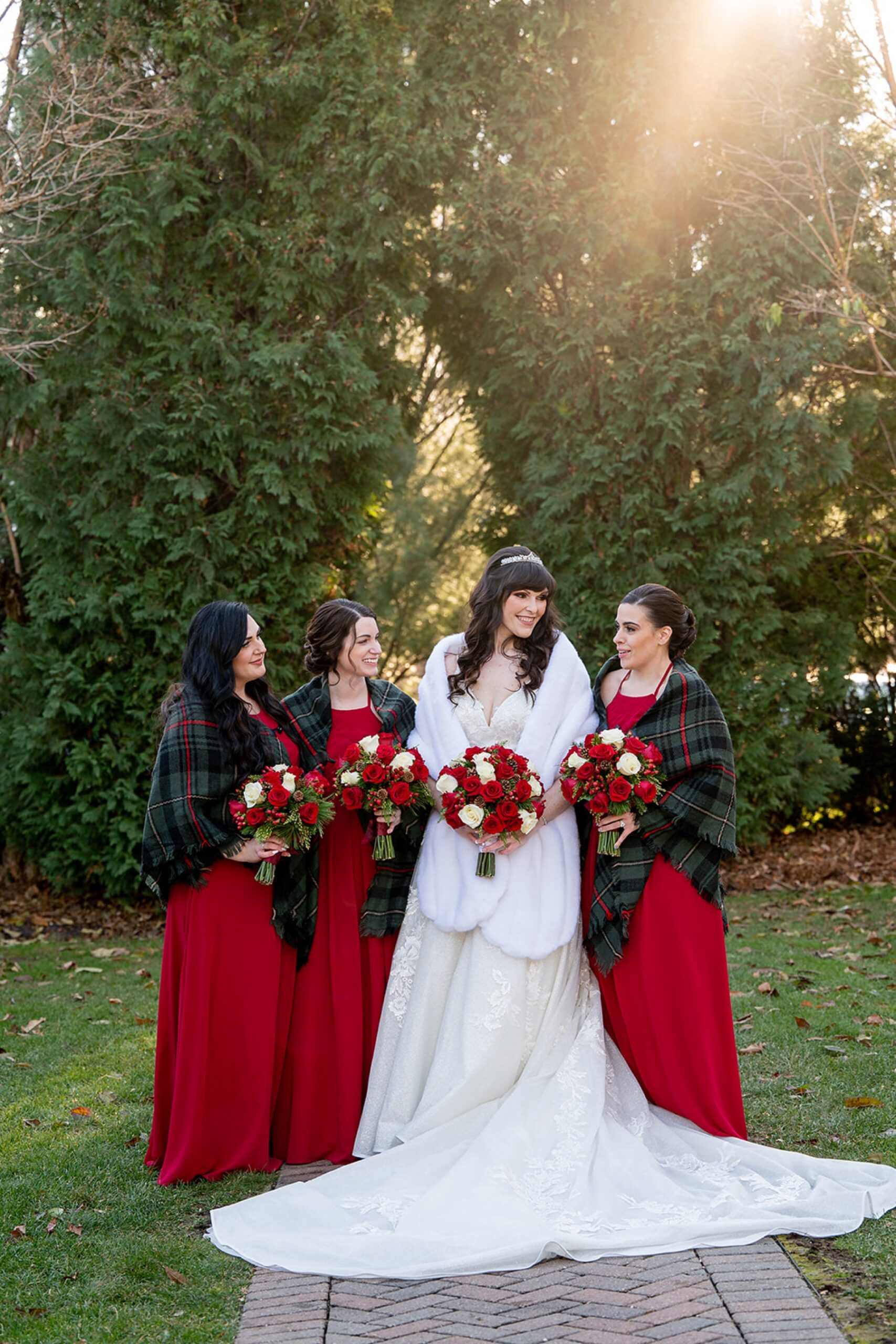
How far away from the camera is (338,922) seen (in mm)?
5191

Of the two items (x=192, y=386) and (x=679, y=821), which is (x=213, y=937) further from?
(x=192, y=386)

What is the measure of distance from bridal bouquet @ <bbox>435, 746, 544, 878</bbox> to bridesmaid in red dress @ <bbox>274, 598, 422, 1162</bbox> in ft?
1.45

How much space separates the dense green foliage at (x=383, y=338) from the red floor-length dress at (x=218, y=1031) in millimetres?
5123

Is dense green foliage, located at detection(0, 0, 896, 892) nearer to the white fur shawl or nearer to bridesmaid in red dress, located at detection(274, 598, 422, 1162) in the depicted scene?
bridesmaid in red dress, located at detection(274, 598, 422, 1162)

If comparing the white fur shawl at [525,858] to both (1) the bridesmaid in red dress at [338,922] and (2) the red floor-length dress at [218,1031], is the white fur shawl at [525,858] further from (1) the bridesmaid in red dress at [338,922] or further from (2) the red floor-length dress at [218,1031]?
(2) the red floor-length dress at [218,1031]

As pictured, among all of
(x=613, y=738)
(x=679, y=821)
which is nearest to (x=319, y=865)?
(x=613, y=738)

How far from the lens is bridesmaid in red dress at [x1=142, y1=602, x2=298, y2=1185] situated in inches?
190

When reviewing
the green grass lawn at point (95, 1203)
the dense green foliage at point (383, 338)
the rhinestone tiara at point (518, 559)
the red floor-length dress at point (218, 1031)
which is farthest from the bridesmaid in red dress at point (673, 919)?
the dense green foliage at point (383, 338)

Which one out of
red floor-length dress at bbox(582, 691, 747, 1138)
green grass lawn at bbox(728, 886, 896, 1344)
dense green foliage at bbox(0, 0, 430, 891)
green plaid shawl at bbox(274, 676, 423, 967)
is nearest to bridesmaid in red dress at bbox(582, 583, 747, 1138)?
red floor-length dress at bbox(582, 691, 747, 1138)

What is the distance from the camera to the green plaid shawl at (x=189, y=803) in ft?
16.0

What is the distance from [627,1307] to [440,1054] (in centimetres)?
142

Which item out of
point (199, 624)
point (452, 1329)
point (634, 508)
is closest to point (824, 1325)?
point (452, 1329)

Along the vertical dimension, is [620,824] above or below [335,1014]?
above

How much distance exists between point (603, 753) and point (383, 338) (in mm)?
6715
